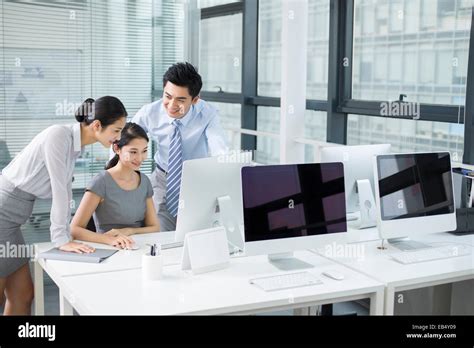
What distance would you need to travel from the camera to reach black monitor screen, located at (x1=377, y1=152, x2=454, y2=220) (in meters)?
2.80

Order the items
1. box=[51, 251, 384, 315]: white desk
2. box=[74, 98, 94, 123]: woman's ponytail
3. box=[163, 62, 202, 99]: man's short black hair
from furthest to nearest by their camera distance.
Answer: box=[163, 62, 202, 99]: man's short black hair < box=[74, 98, 94, 123]: woman's ponytail < box=[51, 251, 384, 315]: white desk

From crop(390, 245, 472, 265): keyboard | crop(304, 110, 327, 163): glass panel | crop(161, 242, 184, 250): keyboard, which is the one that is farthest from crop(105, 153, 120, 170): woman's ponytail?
crop(304, 110, 327, 163): glass panel

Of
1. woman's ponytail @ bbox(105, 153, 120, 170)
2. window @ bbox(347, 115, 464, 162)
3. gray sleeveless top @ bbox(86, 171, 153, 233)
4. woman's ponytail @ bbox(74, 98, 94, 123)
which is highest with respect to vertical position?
woman's ponytail @ bbox(74, 98, 94, 123)

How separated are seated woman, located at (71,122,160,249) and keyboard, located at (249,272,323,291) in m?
0.76

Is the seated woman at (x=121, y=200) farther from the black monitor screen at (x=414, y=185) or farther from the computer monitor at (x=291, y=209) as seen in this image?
the black monitor screen at (x=414, y=185)

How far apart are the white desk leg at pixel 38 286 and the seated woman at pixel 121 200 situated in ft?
0.74

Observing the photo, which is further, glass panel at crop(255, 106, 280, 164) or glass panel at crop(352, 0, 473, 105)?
glass panel at crop(255, 106, 280, 164)

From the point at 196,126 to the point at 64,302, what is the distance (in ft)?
4.63

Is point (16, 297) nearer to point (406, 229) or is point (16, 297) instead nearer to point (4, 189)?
point (4, 189)

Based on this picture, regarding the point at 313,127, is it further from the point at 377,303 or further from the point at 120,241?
the point at 377,303

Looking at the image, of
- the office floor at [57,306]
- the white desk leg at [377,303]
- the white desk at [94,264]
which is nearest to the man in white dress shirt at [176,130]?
the white desk at [94,264]

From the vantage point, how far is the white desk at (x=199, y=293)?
2.12m

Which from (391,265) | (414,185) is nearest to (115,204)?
(391,265)

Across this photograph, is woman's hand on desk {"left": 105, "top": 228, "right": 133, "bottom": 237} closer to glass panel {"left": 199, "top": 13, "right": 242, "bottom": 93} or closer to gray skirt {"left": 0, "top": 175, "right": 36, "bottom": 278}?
gray skirt {"left": 0, "top": 175, "right": 36, "bottom": 278}
